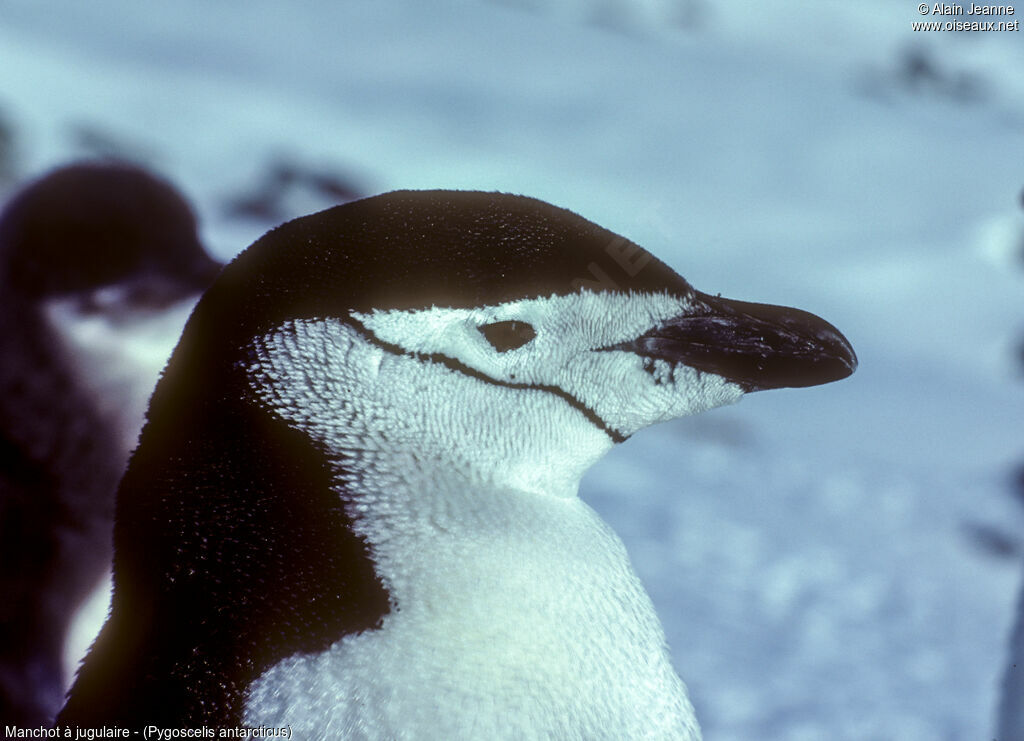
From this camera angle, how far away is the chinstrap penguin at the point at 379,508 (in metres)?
0.41

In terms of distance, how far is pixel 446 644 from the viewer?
42 cm

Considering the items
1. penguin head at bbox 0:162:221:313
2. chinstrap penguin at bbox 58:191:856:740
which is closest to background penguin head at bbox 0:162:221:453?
penguin head at bbox 0:162:221:313

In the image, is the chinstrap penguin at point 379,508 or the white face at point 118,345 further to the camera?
the white face at point 118,345

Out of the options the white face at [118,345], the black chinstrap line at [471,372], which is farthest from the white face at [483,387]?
the white face at [118,345]

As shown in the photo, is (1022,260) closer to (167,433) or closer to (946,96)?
(946,96)

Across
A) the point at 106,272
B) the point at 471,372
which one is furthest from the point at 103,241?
the point at 471,372

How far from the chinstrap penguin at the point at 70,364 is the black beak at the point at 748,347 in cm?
62

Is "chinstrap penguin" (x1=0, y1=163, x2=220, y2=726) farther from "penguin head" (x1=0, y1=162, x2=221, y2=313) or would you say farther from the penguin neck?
the penguin neck

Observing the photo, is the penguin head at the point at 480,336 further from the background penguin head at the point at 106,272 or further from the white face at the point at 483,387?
the background penguin head at the point at 106,272

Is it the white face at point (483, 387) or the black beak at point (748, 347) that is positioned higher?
the black beak at point (748, 347)

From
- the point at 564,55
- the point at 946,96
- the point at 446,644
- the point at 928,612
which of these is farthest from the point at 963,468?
the point at 446,644

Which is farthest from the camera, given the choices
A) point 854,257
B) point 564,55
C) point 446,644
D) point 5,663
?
point 854,257

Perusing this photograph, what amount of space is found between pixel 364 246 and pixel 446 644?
0.59 ft

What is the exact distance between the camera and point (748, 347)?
1.61 feet
